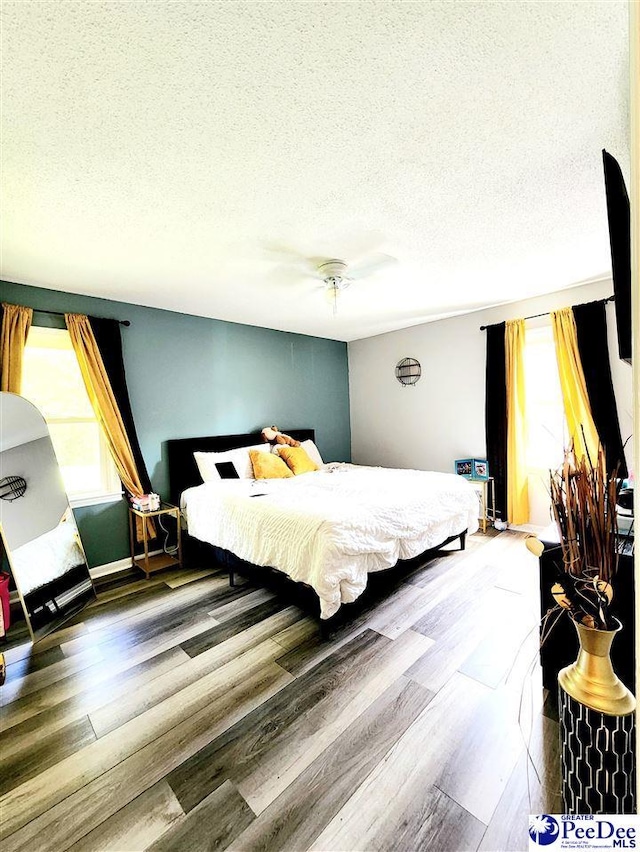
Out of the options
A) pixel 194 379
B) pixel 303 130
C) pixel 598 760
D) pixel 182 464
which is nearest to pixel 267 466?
pixel 182 464

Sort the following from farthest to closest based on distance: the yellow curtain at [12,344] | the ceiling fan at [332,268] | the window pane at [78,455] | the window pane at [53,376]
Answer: the window pane at [78,455] < the window pane at [53,376] < the yellow curtain at [12,344] < the ceiling fan at [332,268]

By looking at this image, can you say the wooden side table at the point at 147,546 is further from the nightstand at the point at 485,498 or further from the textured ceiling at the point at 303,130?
the nightstand at the point at 485,498

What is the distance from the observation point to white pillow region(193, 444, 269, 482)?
3.63 m

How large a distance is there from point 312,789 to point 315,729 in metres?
0.25

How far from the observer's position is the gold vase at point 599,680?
3.20ft

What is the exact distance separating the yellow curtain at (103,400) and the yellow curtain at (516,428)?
3.74m

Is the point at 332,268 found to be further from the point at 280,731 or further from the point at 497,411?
the point at 280,731

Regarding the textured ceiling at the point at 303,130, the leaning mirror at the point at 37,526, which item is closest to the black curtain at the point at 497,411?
the textured ceiling at the point at 303,130

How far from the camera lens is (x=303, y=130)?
144cm

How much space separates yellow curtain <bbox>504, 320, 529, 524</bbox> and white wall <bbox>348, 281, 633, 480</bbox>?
11.4 inches

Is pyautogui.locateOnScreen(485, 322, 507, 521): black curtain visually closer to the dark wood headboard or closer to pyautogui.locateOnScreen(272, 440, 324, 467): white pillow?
pyautogui.locateOnScreen(272, 440, 324, 467): white pillow

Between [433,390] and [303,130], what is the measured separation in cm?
365

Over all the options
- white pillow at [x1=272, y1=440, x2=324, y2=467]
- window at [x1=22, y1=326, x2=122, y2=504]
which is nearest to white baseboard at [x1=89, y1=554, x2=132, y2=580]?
window at [x1=22, y1=326, x2=122, y2=504]

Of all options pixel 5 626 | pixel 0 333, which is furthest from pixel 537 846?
pixel 0 333
